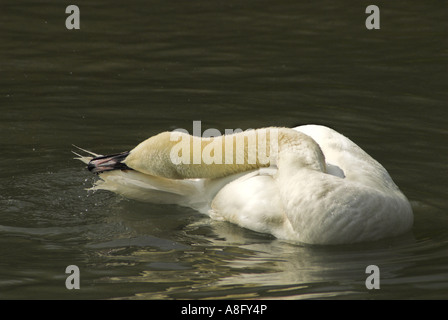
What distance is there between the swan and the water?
141 mm

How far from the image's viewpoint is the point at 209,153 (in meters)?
7.59

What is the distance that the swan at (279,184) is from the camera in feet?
22.5

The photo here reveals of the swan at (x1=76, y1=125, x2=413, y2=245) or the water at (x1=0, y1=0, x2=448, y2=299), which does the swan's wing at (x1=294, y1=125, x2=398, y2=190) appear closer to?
the swan at (x1=76, y1=125, x2=413, y2=245)

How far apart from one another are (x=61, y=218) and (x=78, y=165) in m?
1.48

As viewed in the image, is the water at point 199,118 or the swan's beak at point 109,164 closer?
the water at point 199,118

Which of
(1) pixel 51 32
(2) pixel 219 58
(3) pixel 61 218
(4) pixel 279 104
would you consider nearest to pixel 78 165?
(3) pixel 61 218

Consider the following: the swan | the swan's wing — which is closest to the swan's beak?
the swan

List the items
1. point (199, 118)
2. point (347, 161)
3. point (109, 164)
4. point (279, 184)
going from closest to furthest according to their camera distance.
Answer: point (279, 184) < point (347, 161) < point (109, 164) < point (199, 118)

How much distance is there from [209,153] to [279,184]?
0.72 metres

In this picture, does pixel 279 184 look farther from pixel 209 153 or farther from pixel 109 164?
pixel 109 164

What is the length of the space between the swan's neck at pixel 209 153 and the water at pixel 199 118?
1.50ft

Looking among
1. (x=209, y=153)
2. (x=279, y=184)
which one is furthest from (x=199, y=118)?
(x=279, y=184)

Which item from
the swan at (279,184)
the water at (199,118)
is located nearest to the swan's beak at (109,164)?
the swan at (279,184)

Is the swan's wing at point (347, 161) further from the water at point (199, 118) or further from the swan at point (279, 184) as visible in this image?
the water at point (199, 118)
